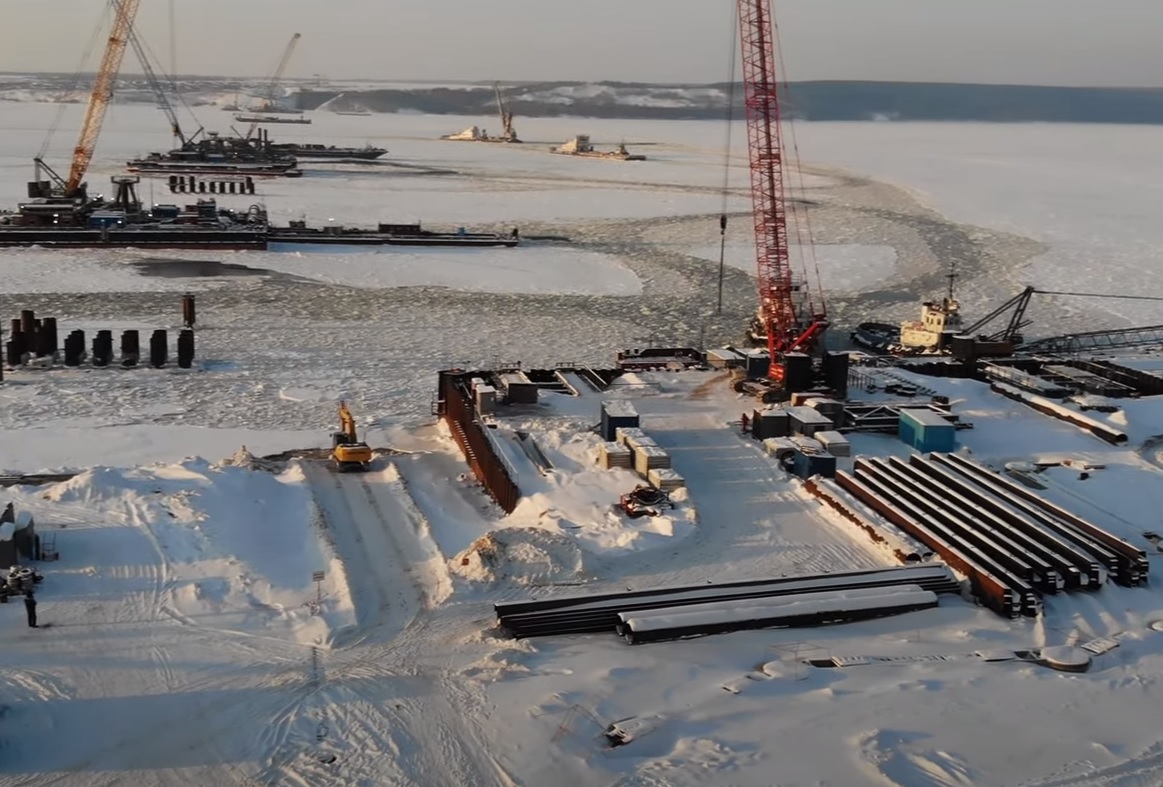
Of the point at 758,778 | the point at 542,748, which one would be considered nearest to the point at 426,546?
the point at 542,748

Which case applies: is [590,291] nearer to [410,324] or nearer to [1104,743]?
[410,324]

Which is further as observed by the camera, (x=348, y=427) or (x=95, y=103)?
(x=95, y=103)

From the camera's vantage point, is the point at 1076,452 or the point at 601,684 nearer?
the point at 601,684

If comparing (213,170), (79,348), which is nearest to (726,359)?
(79,348)

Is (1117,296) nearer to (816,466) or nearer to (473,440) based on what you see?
(816,466)

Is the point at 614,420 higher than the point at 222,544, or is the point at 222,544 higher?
the point at 614,420

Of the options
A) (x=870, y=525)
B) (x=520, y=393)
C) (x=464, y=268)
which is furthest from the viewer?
(x=464, y=268)
